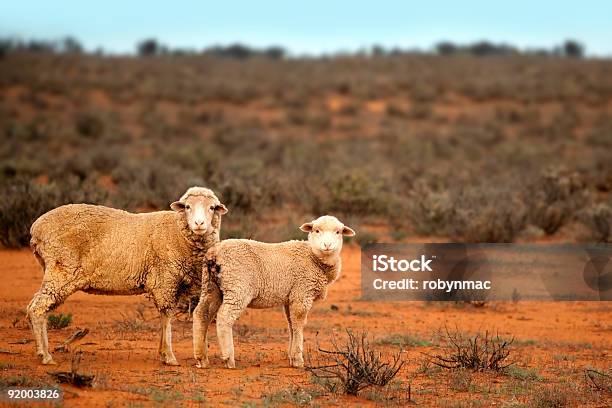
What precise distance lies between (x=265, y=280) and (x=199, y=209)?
0.98m

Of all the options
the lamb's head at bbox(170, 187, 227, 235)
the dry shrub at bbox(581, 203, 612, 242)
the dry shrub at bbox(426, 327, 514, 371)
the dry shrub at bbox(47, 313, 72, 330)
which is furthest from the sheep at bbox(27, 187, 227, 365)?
the dry shrub at bbox(581, 203, 612, 242)

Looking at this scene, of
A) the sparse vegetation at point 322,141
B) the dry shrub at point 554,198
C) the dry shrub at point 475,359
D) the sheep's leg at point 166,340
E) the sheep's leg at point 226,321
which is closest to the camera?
the sheep's leg at point 226,321

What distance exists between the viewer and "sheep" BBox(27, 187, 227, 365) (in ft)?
30.2

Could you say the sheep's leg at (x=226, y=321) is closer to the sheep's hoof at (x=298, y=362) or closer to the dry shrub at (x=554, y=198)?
the sheep's hoof at (x=298, y=362)

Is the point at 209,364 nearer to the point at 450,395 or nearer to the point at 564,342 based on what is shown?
the point at 450,395

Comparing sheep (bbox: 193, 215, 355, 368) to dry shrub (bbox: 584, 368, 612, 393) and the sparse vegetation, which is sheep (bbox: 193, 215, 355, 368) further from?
the sparse vegetation

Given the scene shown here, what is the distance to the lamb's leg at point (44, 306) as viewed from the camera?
9078 millimetres

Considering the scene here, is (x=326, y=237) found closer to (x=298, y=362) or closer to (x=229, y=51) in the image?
(x=298, y=362)

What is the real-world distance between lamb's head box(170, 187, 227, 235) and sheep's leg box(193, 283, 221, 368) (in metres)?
0.61

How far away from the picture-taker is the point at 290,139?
3703 centimetres

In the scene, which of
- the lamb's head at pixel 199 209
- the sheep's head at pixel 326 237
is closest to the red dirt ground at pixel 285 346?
the sheep's head at pixel 326 237

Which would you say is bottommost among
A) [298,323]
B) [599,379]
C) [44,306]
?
[599,379]

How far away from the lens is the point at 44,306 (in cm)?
909

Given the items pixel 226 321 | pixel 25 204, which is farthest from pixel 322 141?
pixel 226 321
